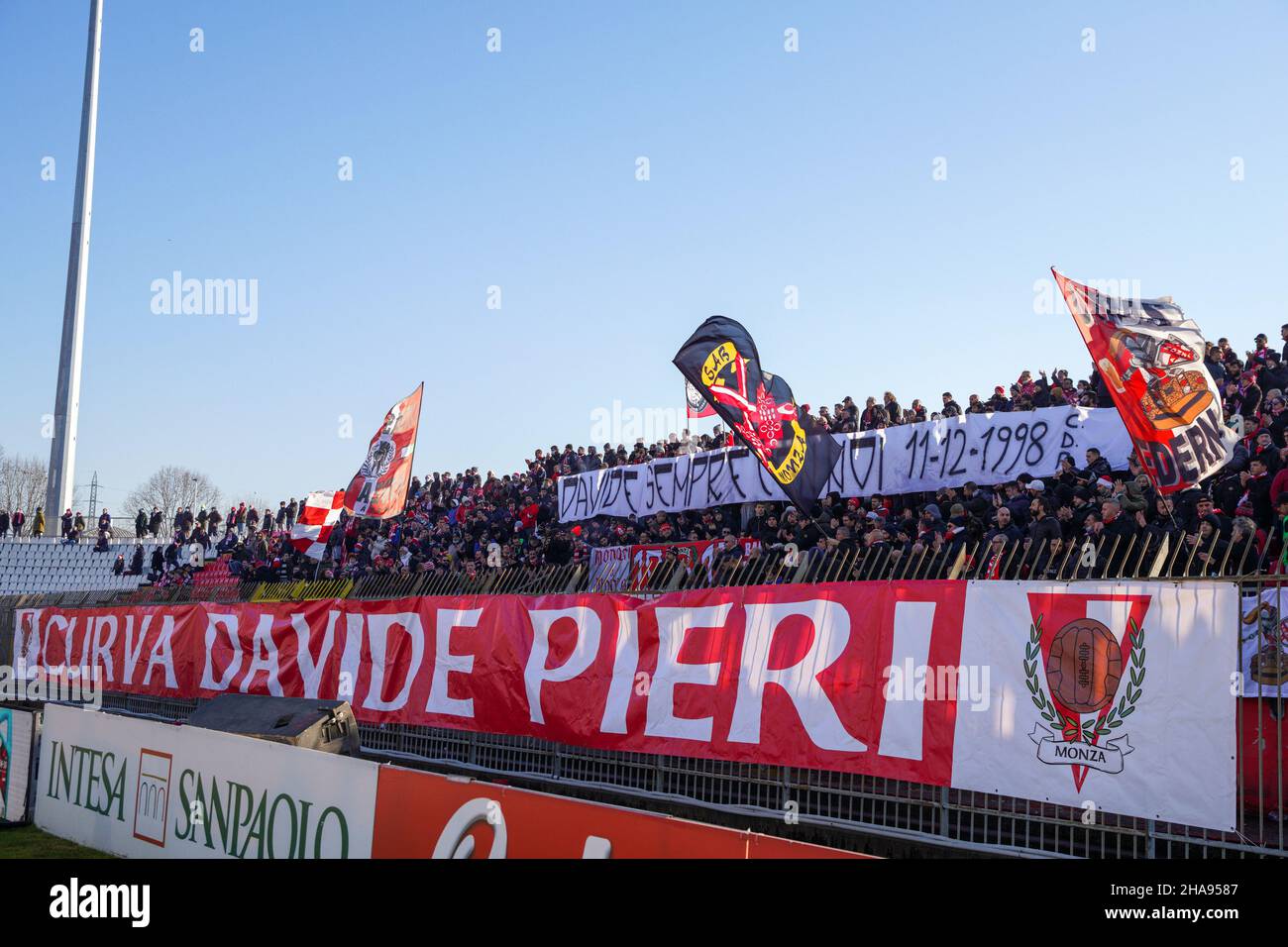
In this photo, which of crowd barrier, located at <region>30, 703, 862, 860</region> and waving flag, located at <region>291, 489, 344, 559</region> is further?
waving flag, located at <region>291, 489, 344, 559</region>

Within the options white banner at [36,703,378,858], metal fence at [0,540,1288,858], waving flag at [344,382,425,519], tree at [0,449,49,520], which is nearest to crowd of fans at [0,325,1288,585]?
metal fence at [0,540,1288,858]

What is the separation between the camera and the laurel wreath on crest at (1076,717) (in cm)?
746

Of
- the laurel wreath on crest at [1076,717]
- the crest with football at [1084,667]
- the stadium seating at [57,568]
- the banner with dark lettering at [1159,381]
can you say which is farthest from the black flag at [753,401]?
the stadium seating at [57,568]

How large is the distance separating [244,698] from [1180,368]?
1046 cm

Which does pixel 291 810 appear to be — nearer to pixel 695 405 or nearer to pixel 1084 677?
pixel 1084 677

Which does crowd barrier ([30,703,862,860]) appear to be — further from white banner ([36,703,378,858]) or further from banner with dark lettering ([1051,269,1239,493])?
banner with dark lettering ([1051,269,1239,493])

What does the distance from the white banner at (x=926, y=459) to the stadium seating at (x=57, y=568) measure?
2458 centimetres

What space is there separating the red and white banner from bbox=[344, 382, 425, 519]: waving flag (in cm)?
490

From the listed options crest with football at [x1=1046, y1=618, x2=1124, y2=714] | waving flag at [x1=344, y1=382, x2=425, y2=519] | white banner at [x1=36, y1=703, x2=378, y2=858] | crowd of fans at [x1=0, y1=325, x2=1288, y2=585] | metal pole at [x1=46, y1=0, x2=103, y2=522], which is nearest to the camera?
crest with football at [x1=1046, y1=618, x2=1124, y2=714]

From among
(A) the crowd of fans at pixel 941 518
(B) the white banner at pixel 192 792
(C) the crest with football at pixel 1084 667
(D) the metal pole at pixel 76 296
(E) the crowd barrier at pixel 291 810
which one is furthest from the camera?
(D) the metal pole at pixel 76 296

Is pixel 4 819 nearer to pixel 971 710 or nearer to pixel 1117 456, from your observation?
pixel 971 710

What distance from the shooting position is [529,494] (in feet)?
81.8

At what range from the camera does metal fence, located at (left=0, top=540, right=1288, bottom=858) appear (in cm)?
737

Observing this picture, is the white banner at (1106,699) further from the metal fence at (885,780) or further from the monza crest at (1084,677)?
the metal fence at (885,780)
